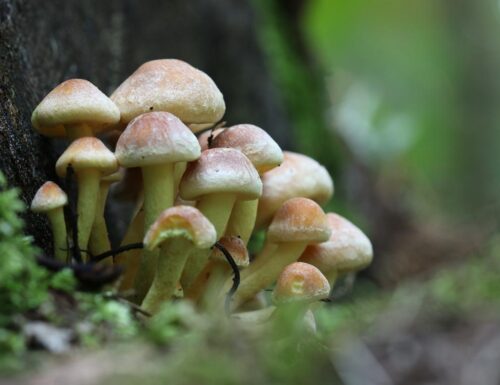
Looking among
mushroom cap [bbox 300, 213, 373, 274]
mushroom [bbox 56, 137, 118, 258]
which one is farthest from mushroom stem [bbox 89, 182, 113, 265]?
mushroom cap [bbox 300, 213, 373, 274]

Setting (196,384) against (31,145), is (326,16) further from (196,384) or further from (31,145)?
(196,384)

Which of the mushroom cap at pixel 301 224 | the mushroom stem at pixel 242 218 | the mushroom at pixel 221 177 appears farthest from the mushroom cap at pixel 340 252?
the mushroom at pixel 221 177

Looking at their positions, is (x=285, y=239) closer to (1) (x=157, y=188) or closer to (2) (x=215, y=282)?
(2) (x=215, y=282)

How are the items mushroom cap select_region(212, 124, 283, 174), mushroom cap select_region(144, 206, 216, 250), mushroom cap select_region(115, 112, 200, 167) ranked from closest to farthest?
mushroom cap select_region(144, 206, 216, 250) → mushroom cap select_region(115, 112, 200, 167) → mushroom cap select_region(212, 124, 283, 174)

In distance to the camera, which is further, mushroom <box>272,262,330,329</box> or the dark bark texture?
the dark bark texture

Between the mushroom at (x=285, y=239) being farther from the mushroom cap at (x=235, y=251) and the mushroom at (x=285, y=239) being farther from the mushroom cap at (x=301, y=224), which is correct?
the mushroom cap at (x=235, y=251)

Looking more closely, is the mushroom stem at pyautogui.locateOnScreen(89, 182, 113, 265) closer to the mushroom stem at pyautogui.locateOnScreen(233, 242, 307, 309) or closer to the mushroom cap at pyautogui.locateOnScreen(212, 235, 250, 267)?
the mushroom cap at pyautogui.locateOnScreen(212, 235, 250, 267)

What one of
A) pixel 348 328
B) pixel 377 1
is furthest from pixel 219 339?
pixel 377 1
